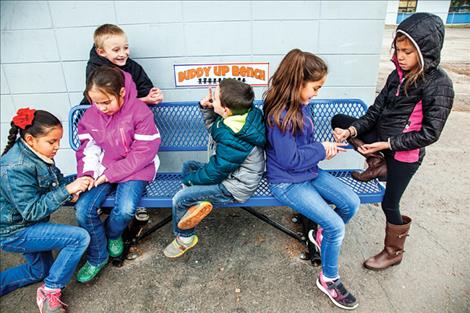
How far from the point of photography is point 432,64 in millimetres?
2133

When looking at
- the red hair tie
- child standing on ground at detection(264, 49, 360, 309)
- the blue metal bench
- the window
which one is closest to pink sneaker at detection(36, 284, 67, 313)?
the blue metal bench

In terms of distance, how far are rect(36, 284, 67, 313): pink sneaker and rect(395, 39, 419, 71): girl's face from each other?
258 centimetres

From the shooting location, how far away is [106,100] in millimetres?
2381

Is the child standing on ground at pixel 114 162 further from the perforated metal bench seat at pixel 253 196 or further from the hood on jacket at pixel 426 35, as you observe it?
the hood on jacket at pixel 426 35

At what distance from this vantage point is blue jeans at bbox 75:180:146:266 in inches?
96.2

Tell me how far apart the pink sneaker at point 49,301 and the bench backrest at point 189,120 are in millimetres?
1208

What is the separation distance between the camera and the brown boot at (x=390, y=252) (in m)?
2.51

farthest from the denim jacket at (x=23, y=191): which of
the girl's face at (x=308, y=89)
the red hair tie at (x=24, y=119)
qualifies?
the girl's face at (x=308, y=89)

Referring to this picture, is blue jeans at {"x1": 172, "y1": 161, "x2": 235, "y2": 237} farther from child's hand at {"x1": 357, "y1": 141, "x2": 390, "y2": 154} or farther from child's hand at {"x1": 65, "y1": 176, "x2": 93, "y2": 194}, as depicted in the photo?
child's hand at {"x1": 357, "y1": 141, "x2": 390, "y2": 154}

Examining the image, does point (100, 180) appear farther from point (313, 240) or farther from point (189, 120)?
point (313, 240)

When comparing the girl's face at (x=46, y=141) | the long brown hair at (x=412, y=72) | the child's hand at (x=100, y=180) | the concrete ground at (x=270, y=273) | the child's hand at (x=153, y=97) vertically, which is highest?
the long brown hair at (x=412, y=72)

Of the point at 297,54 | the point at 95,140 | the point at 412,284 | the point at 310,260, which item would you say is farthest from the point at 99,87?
the point at 412,284

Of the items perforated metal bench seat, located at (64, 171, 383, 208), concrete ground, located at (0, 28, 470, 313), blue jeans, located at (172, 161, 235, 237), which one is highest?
blue jeans, located at (172, 161, 235, 237)

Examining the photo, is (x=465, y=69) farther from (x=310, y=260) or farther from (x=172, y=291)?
(x=172, y=291)
